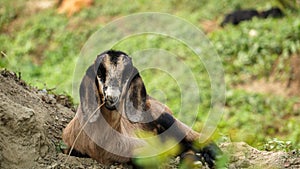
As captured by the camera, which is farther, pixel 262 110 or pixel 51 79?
pixel 51 79

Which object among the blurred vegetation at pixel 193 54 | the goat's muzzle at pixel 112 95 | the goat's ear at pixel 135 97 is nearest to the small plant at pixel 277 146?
the blurred vegetation at pixel 193 54

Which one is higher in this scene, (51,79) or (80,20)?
(80,20)

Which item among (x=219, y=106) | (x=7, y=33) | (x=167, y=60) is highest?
(x=7, y=33)

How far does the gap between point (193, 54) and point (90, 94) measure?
9153mm

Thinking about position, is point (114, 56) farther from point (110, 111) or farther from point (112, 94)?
point (110, 111)

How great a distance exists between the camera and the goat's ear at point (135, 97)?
5.02 meters

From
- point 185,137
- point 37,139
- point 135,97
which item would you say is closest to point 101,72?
point 135,97

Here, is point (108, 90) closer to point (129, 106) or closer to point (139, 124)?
point (129, 106)

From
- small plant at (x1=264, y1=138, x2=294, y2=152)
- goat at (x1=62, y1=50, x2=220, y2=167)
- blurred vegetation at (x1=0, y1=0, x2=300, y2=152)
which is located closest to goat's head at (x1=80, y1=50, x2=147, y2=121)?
goat at (x1=62, y1=50, x2=220, y2=167)

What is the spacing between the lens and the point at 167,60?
44.9ft

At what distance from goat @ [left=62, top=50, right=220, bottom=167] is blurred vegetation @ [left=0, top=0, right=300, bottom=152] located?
1.25 meters

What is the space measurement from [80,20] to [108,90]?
43.2ft

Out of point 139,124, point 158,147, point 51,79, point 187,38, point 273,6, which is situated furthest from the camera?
point 273,6

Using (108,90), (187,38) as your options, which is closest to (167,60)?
(187,38)
